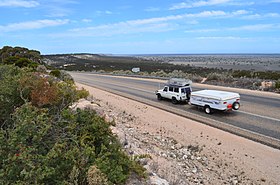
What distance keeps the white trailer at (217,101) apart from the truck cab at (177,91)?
7.34ft

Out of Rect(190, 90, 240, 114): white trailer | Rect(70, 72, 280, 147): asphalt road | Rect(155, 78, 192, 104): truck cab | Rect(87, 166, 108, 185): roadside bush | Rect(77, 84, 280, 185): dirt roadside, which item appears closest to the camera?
Rect(87, 166, 108, 185): roadside bush

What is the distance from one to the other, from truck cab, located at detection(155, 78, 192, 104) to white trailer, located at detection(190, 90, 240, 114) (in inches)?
88.0

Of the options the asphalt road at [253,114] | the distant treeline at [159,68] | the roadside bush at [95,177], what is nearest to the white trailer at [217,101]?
the asphalt road at [253,114]

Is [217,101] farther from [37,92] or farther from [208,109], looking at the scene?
[37,92]

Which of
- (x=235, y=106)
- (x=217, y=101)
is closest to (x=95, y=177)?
(x=217, y=101)

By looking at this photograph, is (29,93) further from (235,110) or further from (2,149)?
(235,110)

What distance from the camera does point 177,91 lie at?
1978cm

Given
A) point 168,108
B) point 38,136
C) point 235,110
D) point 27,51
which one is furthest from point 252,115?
point 27,51

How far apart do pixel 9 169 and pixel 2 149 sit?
624mm

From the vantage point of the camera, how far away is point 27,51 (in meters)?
40.4

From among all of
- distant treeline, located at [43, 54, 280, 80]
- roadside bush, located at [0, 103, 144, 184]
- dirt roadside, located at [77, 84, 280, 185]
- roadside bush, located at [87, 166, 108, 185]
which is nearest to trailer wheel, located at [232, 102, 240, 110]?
dirt roadside, located at [77, 84, 280, 185]

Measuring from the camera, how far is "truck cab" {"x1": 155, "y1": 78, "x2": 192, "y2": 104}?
19469 mm

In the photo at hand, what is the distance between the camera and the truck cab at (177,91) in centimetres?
1947

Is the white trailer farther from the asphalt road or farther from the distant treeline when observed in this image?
the distant treeline
